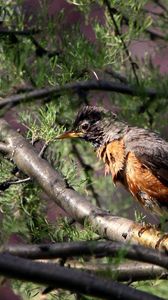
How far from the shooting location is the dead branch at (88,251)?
5.19ft

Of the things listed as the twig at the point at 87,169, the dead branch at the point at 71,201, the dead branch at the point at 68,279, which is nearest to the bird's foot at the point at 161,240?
the dead branch at the point at 71,201

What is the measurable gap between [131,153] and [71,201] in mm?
648

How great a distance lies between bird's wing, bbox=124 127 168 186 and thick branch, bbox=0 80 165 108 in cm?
36

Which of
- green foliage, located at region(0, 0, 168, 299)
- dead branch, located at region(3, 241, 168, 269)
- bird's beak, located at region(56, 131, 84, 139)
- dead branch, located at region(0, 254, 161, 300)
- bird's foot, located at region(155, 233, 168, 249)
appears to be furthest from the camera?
bird's beak, located at region(56, 131, 84, 139)

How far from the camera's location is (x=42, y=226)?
9.19 feet

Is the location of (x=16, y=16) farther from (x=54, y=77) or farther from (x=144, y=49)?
(x=144, y=49)

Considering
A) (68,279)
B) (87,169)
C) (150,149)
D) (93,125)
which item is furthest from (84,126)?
(68,279)

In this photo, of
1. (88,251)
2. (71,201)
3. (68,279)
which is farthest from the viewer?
(71,201)

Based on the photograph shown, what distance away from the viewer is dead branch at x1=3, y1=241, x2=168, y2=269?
62.3 inches

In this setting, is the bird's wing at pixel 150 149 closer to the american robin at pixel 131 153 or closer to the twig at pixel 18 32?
the american robin at pixel 131 153

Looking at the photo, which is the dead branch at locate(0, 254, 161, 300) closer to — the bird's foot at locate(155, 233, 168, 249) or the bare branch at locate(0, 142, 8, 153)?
the bird's foot at locate(155, 233, 168, 249)

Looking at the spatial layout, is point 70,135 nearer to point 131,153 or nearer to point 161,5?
point 131,153

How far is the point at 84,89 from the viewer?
95.5 inches

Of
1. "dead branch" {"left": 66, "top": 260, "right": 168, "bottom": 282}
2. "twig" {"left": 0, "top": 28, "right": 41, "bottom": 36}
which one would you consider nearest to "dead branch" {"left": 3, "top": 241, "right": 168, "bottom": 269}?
"dead branch" {"left": 66, "top": 260, "right": 168, "bottom": 282}
